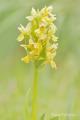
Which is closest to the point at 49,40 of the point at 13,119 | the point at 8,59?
the point at 13,119

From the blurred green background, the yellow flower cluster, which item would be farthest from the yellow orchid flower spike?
the blurred green background

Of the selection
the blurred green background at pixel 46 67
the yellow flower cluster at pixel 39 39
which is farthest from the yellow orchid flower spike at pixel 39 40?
the blurred green background at pixel 46 67

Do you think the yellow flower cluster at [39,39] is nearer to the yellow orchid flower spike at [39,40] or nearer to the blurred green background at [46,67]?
the yellow orchid flower spike at [39,40]

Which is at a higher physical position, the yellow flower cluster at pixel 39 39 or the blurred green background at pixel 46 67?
the blurred green background at pixel 46 67

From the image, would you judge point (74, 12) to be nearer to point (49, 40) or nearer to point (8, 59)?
point (8, 59)

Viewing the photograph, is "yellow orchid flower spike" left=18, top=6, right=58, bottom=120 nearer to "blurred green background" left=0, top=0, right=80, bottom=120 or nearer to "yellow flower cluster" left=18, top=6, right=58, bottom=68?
"yellow flower cluster" left=18, top=6, right=58, bottom=68
